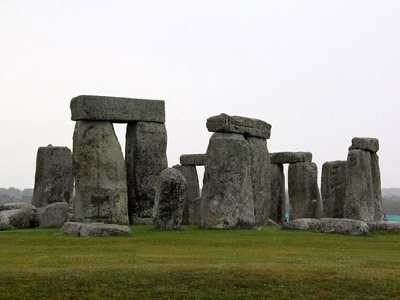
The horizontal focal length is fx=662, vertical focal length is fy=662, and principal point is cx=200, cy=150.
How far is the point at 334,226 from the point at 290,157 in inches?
384

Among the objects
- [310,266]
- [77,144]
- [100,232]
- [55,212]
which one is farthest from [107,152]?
[310,266]

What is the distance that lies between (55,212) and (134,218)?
3.03 metres

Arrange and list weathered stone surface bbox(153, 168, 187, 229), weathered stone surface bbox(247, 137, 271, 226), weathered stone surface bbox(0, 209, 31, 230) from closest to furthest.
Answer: weathered stone surface bbox(153, 168, 187, 229) < weathered stone surface bbox(0, 209, 31, 230) < weathered stone surface bbox(247, 137, 271, 226)

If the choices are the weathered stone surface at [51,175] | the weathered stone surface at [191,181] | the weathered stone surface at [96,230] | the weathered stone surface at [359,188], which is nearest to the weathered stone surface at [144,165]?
the weathered stone surface at [51,175]

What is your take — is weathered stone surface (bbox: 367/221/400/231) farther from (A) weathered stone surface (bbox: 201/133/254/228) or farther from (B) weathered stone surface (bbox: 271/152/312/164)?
(B) weathered stone surface (bbox: 271/152/312/164)

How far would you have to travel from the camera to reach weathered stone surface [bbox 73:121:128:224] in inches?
835

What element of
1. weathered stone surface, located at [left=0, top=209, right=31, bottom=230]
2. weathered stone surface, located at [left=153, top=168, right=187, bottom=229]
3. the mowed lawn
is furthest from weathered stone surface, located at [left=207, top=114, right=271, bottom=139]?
weathered stone surface, located at [left=0, top=209, right=31, bottom=230]

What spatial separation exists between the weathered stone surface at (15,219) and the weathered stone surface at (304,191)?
11983mm

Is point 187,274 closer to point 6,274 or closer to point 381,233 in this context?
point 6,274

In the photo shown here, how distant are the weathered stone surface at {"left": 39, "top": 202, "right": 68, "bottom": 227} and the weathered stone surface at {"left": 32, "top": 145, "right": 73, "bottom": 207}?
5859 mm

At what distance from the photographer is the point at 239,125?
2161 centimetres

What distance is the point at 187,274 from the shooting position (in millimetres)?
10961

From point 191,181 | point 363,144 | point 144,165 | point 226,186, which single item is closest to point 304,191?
point 363,144

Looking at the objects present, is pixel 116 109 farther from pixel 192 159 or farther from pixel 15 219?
pixel 192 159
